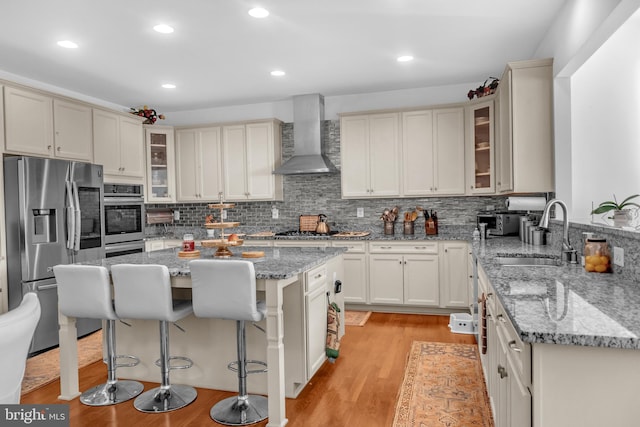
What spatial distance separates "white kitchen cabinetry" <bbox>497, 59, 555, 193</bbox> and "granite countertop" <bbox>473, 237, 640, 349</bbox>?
115 centimetres

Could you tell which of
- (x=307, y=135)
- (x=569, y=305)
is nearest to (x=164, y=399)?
(x=569, y=305)

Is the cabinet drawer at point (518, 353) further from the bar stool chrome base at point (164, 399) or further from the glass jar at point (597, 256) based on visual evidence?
the bar stool chrome base at point (164, 399)

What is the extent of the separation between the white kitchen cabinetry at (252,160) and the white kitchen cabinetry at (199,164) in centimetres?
13

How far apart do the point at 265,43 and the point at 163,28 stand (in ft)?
2.76

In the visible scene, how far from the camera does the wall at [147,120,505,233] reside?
549 centimetres

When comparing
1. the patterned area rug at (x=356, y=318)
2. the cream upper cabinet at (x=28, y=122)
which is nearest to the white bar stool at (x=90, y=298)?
the cream upper cabinet at (x=28, y=122)

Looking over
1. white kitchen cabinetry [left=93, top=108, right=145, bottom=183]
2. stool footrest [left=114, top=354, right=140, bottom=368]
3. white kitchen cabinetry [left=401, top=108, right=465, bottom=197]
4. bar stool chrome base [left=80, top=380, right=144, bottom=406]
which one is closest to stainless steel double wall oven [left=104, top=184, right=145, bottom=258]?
white kitchen cabinetry [left=93, top=108, right=145, bottom=183]

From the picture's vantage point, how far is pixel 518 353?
1502 mm

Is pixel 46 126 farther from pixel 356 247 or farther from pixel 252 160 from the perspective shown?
pixel 356 247

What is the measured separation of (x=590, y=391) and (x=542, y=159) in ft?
8.70

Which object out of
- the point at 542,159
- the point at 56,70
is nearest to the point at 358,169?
the point at 542,159

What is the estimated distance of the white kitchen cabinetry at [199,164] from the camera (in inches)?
239

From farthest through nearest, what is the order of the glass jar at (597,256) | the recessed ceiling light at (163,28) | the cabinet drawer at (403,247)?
the cabinet drawer at (403,247)
the recessed ceiling light at (163,28)
the glass jar at (597,256)

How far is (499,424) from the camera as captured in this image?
6.93 feet
